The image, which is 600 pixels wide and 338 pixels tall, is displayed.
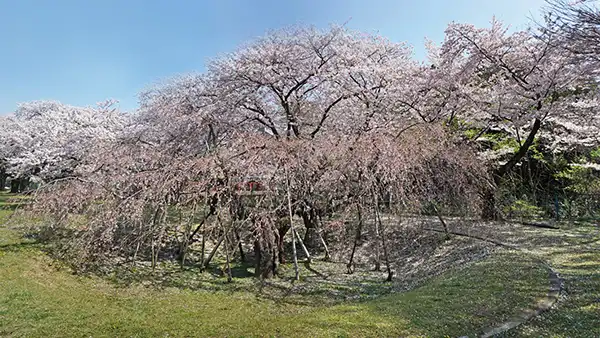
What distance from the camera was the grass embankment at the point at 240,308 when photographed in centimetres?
426

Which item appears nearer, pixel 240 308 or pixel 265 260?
pixel 240 308

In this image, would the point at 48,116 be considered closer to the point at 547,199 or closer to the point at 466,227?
the point at 466,227

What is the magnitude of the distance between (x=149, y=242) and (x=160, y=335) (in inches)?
241

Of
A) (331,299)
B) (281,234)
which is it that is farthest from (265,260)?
(331,299)

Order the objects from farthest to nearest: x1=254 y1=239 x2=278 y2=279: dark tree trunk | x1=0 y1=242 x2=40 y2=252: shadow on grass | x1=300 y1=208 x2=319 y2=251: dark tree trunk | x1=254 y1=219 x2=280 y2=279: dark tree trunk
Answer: x1=300 y1=208 x2=319 y2=251: dark tree trunk → x1=254 y1=239 x2=278 y2=279: dark tree trunk → x1=0 y1=242 x2=40 y2=252: shadow on grass → x1=254 y1=219 x2=280 y2=279: dark tree trunk

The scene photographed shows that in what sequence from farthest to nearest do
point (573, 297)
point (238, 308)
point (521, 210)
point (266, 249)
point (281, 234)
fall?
point (521, 210) < point (281, 234) < point (266, 249) < point (238, 308) < point (573, 297)

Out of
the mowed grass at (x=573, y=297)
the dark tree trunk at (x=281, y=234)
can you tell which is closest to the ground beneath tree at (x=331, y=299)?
the mowed grass at (x=573, y=297)

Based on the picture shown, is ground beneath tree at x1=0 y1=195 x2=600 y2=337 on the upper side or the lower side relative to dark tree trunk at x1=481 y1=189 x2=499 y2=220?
lower

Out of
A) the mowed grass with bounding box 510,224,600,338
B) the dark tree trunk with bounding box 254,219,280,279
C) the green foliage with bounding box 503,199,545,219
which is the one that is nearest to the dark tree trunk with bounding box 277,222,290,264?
the dark tree trunk with bounding box 254,219,280,279

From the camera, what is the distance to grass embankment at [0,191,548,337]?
14.0 ft

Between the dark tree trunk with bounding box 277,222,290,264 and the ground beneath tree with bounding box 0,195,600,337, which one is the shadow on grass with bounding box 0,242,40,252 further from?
the dark tree trunk with bounding box 277,222,290,264

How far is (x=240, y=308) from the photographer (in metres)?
6.22

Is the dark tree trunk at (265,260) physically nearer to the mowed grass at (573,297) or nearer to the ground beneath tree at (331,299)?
the ground beneath tree at (331,299)

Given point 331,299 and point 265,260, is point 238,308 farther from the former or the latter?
point 265,260
